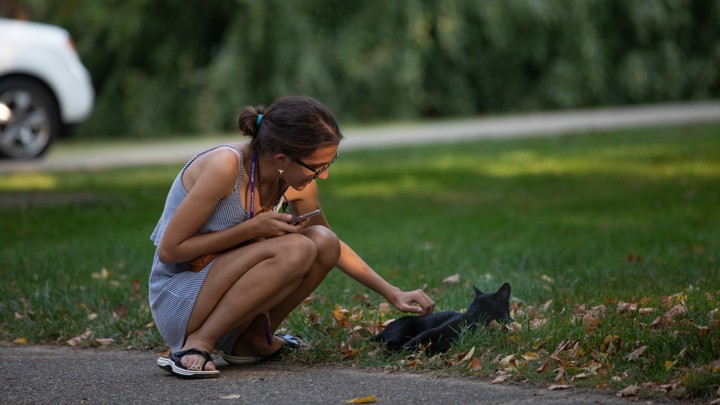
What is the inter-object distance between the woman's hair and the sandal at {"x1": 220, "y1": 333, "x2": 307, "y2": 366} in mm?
987

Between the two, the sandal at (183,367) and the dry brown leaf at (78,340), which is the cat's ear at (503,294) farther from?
the dry brown leaf at (78,340)

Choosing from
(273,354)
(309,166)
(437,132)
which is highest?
(309,166)

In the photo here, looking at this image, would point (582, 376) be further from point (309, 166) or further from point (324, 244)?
point (309, 166)

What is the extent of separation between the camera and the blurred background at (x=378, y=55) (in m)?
17.1

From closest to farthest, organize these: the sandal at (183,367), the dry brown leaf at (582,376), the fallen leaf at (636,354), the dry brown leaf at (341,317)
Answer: the dry brown leaf at (582,376)
the fallen leaf at (636,354)
the sandal at (183,367)
the dry brown leaf at (341,317)

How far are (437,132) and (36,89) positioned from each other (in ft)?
20.0

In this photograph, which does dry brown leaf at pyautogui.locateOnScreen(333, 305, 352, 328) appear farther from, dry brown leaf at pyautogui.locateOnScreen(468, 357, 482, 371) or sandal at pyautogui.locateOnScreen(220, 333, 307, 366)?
dry brown leaf at pyautogui.locateOnScreen(468, 357, 482, 371)

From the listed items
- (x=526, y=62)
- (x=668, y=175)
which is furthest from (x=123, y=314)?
(x=526, y=62)

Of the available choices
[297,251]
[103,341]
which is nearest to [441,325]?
[297,251]

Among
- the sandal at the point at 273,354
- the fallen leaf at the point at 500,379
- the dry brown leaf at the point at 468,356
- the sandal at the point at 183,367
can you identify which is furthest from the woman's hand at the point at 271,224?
the fallen leaf at the point at 500,379

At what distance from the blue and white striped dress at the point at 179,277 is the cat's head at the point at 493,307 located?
1.18 m

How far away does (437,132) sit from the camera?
53.0 feet

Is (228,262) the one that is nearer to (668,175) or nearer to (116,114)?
(668,175)

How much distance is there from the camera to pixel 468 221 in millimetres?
9500
